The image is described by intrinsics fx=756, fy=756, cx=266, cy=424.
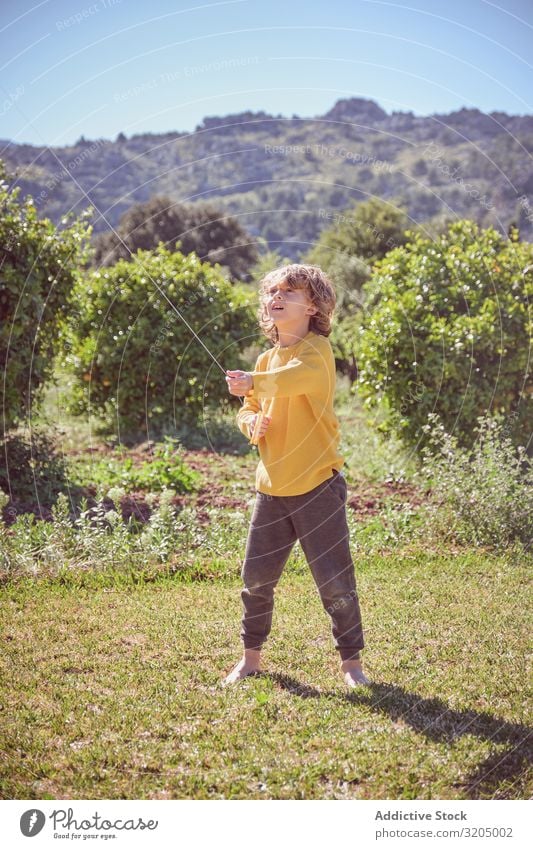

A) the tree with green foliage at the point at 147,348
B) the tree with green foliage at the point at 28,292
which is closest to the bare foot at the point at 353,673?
the tree with green foliage at the point at 28,292

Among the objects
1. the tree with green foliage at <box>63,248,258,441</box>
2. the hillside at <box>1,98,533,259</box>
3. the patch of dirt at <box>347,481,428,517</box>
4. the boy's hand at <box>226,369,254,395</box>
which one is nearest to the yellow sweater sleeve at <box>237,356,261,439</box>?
the boy's hand at <box>226,369,254,395</box>

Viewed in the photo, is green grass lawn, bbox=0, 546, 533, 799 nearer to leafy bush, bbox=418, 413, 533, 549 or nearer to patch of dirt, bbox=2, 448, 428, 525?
leafy bush, bbox=418, 413, 533, 549

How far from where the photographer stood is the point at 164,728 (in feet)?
10.7

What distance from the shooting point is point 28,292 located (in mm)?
6871

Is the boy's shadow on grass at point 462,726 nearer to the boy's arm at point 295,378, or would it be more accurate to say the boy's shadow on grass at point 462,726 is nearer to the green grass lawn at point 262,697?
the green grass lawn at point 262,697

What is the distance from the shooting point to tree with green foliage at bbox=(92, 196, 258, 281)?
30250mm

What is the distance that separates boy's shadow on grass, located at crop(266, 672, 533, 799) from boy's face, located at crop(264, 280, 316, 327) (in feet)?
5.81

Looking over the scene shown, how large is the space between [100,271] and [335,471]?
307 inches

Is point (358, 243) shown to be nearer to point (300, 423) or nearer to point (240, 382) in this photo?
point (300, 423)

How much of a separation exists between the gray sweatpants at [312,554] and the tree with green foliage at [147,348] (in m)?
6.64

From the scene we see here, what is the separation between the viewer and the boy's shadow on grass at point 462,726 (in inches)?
115

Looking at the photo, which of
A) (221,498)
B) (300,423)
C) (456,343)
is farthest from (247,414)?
(456,343)
